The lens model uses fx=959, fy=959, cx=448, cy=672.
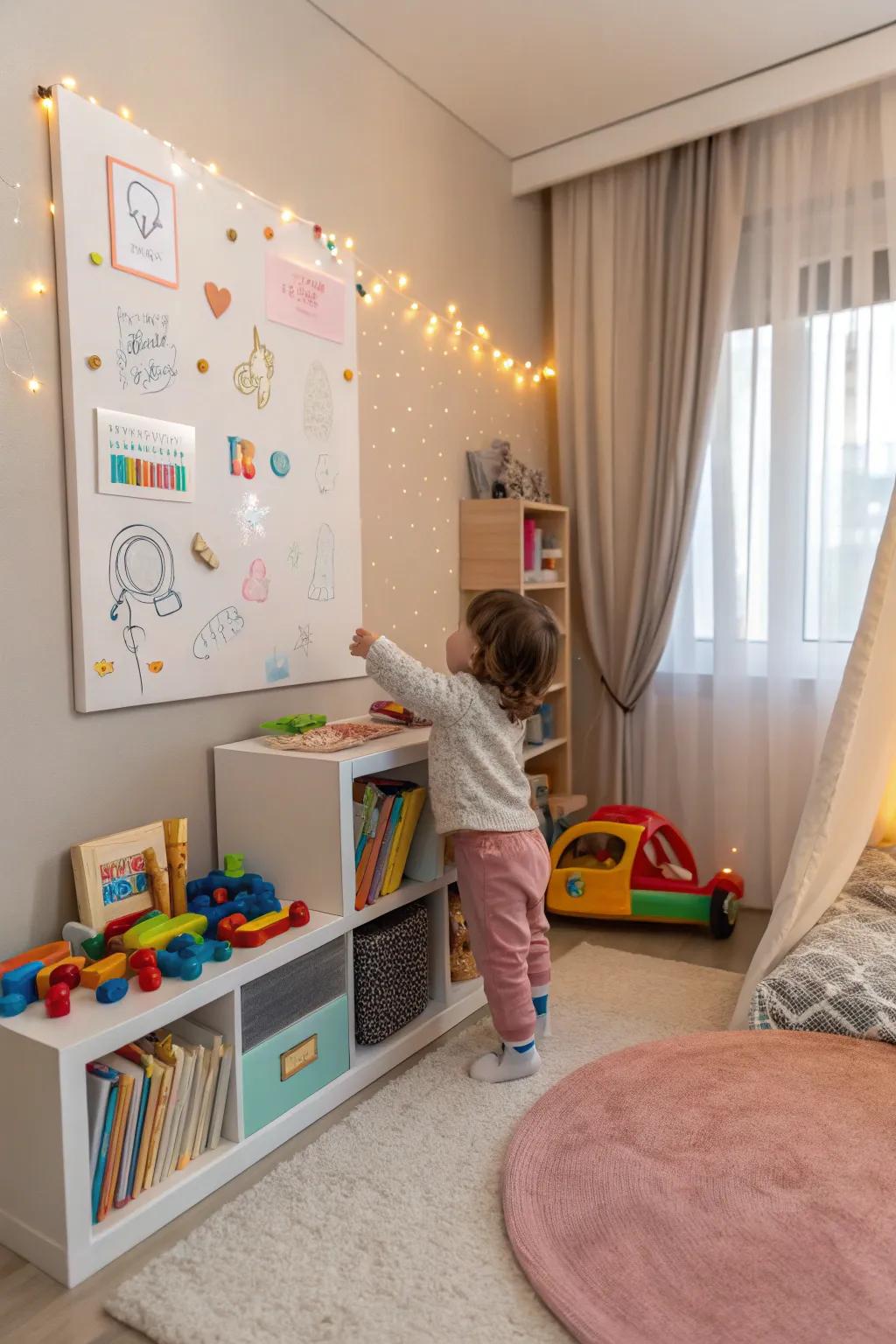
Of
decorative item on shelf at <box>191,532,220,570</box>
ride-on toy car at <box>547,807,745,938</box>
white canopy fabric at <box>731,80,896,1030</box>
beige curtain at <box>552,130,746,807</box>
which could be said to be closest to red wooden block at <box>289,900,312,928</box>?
decorative item on shelf at <box>191,532,220,570</box>

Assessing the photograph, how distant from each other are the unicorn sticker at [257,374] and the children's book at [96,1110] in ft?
5.22

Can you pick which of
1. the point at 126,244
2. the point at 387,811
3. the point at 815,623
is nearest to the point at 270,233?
the point at 126,244

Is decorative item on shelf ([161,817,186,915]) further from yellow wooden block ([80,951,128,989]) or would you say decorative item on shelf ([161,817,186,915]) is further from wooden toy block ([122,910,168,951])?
yellow wooden block ([80,951,128,989])

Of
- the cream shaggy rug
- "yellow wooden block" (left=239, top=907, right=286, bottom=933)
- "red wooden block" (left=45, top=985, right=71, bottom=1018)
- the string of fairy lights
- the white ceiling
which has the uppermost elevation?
the white ceiling

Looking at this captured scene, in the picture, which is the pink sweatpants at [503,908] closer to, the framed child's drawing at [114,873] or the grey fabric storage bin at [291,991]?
the grey fabric storage bin at [291,991]

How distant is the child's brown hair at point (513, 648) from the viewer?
219 cm

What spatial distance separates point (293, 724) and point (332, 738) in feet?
0.46

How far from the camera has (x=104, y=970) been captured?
70.9 inches

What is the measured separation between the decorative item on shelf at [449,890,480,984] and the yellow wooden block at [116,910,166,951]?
2.80 ft

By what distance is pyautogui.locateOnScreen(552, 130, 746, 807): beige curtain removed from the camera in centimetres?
343

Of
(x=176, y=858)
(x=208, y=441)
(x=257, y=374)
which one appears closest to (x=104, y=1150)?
(x=176, y=858)

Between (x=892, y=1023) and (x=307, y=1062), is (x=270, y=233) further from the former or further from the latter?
(x=892, y=1023)

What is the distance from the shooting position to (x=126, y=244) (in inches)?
82.0

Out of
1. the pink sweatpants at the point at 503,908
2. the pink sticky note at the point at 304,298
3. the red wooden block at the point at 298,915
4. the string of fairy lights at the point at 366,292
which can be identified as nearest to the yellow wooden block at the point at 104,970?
the red wooden block at the point at 298,915
